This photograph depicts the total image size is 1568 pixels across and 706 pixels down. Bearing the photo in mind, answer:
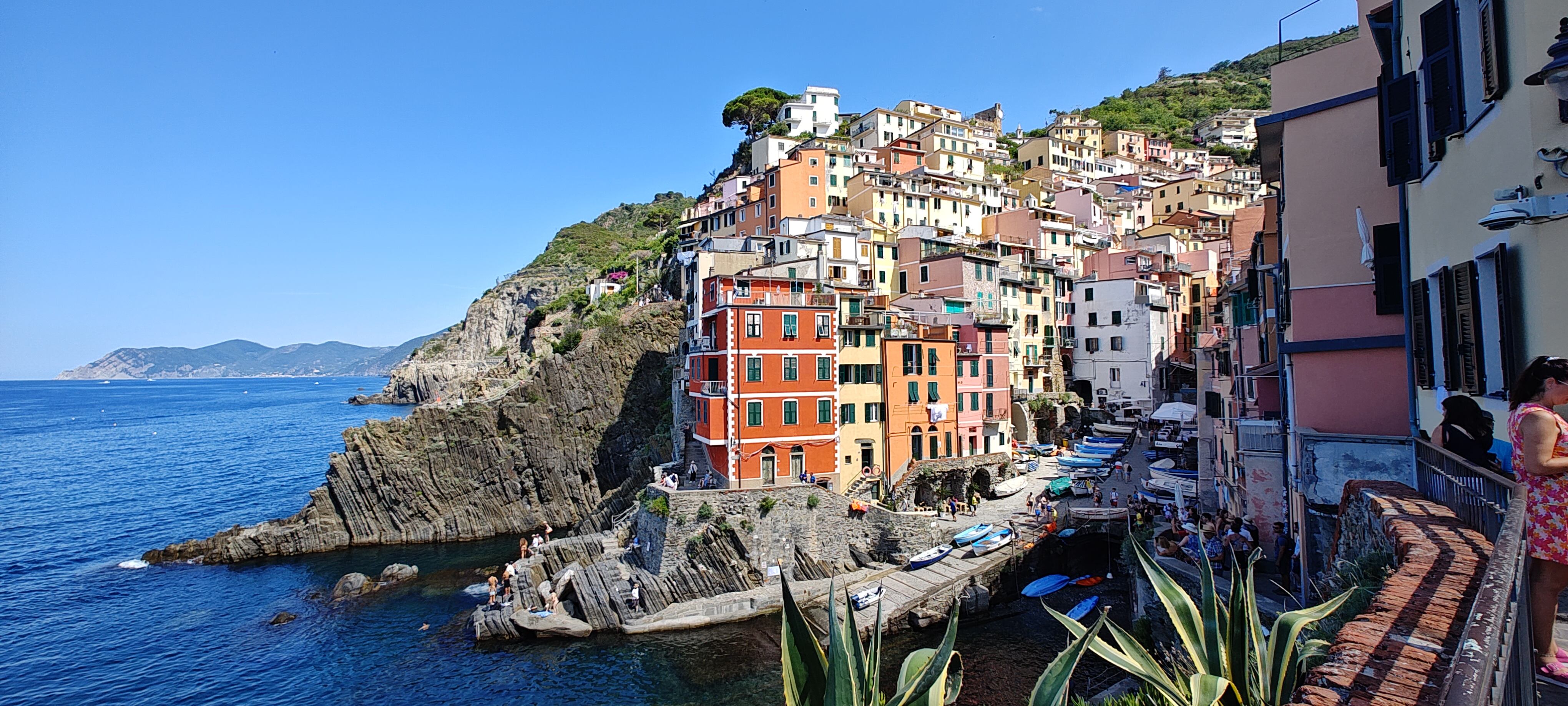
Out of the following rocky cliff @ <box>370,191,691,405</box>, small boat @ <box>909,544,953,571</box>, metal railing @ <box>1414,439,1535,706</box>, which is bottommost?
small boat @ <box>909,544,953,571</box>

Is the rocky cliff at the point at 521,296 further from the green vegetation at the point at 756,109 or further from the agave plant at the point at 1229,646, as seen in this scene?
the agave plant at the point at 1229,646

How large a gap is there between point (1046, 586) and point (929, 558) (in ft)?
16.7

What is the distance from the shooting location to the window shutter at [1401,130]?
10.3 m

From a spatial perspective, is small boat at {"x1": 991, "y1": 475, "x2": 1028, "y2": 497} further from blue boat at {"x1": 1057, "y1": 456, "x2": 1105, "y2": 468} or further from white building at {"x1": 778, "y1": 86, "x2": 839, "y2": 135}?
white building at {"x1": 778, "y1": 86, "x2": 839, "y2": 135}

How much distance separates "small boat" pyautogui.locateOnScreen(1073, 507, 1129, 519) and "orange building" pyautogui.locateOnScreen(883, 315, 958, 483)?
31.1ft

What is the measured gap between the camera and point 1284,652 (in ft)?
20.4

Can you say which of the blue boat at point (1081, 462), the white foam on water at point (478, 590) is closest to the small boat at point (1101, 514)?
the blue boat at point (1081, 462)

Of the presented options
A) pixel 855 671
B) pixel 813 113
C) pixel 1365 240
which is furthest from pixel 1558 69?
pixel 813 113

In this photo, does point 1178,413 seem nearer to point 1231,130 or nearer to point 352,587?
point 352,587

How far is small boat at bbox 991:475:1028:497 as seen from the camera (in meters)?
39.7

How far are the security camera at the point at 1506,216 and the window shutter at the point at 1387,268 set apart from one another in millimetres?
8180

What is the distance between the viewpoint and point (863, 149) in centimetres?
8194

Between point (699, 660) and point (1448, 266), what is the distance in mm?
25563

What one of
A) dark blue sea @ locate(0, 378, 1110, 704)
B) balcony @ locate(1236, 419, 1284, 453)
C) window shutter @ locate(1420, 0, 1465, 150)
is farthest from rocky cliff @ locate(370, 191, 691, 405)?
window shutter @ locate(1420, 0, 1465, 150)
